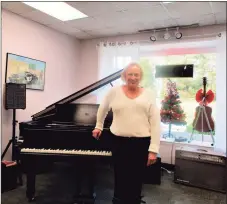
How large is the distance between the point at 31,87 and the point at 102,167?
1.66 meters

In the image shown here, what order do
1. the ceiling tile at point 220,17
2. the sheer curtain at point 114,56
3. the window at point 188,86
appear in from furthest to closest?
the sheer curtain at point 114,56
the window at point 188,86
the ceiling tile at point 220,17

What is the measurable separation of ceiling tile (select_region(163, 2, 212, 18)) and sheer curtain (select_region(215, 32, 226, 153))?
622 mm

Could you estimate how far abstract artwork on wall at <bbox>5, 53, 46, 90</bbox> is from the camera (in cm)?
310

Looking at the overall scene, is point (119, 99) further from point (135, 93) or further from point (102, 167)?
point (102, 167)

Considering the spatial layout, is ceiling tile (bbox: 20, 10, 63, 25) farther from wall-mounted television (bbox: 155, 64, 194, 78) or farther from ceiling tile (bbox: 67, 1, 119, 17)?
wall-mounted television (bbox: 155, 64, 194, 78)

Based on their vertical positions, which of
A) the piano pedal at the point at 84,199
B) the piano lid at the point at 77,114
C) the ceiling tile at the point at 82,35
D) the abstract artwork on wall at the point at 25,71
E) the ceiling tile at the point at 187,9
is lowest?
the piano pedal at the point at 84,199

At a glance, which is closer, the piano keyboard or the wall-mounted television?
the piano keyboard

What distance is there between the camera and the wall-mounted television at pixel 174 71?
375 centimetres

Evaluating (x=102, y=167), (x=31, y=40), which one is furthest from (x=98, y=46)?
(x=102, y=167)

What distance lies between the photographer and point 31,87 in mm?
3451

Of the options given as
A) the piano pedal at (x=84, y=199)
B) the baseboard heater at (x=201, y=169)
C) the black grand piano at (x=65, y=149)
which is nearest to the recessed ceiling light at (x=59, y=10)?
the black grand piano at (x=65, y=149)

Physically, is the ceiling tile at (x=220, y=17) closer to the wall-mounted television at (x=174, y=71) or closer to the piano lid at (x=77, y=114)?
the wall-mounted television at (x=174, y=71)

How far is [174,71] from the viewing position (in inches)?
151

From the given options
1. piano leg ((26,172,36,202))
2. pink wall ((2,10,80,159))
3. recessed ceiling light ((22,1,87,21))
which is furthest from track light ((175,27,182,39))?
piano leg ((26,172,36,202))
